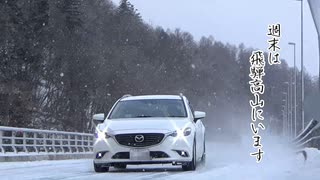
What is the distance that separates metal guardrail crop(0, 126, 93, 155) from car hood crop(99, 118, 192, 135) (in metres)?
7.45

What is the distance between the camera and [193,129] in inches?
545

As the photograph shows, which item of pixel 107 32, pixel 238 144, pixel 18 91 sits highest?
pixel 107 32

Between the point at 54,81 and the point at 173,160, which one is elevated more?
the point at 54,81

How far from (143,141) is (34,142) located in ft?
39.5

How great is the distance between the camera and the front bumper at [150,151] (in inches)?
516

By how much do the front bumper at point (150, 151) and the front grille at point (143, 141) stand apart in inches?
2.4

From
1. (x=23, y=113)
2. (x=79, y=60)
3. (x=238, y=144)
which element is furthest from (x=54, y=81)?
(x=238, y=144)

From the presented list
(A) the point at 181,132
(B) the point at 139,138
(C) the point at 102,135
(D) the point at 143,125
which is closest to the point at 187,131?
(A) the point at 181,132

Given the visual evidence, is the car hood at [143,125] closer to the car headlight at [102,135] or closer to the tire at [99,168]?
the car headlight at [102,135]

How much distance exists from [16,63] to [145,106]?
140 ft

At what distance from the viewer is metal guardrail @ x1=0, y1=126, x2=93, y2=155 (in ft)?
71.3

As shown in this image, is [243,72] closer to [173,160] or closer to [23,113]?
[23,113]

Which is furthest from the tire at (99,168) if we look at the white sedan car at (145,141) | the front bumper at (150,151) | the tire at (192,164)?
the tire at (192,164)

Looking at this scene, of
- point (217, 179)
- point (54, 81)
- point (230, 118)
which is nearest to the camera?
point (217, 179)
